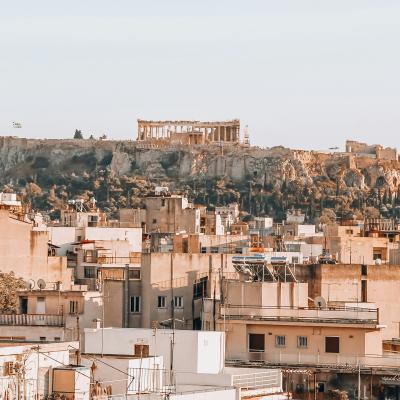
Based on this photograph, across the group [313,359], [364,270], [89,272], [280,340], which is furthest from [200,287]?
[89,272]

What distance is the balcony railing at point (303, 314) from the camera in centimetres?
5450

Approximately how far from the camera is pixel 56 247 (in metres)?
80.0

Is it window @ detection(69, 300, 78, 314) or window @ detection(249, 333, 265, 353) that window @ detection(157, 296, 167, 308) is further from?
window @ detection(249, 333, 265, 353)

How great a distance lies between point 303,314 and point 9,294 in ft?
31.7

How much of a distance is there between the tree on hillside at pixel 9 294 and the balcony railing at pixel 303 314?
7.23m

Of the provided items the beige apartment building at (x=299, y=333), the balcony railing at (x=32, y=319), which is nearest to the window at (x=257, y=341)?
the beige apartment building at (x=299, y=333)

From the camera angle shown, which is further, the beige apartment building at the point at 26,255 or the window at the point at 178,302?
the beige apartment building at the point at 26,255

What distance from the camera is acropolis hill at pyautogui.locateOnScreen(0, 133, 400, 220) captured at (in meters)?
178

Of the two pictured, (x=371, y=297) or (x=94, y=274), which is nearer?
(x=371, y=297)

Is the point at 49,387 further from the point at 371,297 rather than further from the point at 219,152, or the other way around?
the point at 219,152

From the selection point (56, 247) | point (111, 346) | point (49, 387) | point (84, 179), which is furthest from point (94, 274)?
point (84, 179)

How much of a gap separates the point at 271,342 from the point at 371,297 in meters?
9.22

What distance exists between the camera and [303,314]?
55.0m

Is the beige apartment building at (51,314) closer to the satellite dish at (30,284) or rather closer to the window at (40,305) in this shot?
the window at (40,305)
